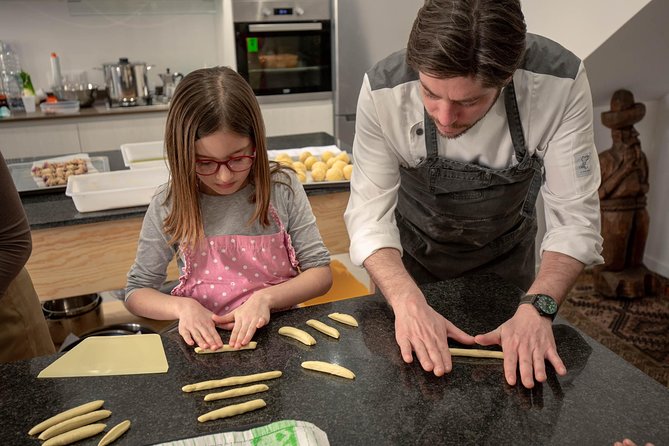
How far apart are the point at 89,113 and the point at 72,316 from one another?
56.5 inches

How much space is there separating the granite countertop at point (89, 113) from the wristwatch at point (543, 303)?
2984 mm

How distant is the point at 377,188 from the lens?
1.33 metres

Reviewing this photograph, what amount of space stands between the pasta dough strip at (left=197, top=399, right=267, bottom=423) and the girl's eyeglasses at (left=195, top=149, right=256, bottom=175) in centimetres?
52

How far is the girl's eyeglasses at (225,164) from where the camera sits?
1.20 meters

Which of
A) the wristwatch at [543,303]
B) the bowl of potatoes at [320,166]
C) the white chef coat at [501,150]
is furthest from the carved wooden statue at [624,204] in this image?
the wristwatch at [543,303]

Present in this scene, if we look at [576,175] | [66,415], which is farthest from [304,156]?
[66,415]

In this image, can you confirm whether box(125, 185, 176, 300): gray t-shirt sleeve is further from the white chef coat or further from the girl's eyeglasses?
the white chef coat

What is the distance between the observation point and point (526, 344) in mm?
958

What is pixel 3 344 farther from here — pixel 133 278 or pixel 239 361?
pixel 239 361

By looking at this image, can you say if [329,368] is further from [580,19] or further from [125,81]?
[125,81]

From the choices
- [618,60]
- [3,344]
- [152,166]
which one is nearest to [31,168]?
[152,166]

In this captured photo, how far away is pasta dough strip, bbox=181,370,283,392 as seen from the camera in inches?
35.0

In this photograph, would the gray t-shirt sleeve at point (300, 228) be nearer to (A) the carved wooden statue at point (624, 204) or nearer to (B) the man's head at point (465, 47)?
(B) the man's head at point (465, 47)

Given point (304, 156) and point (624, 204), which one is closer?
point (304, 156)
